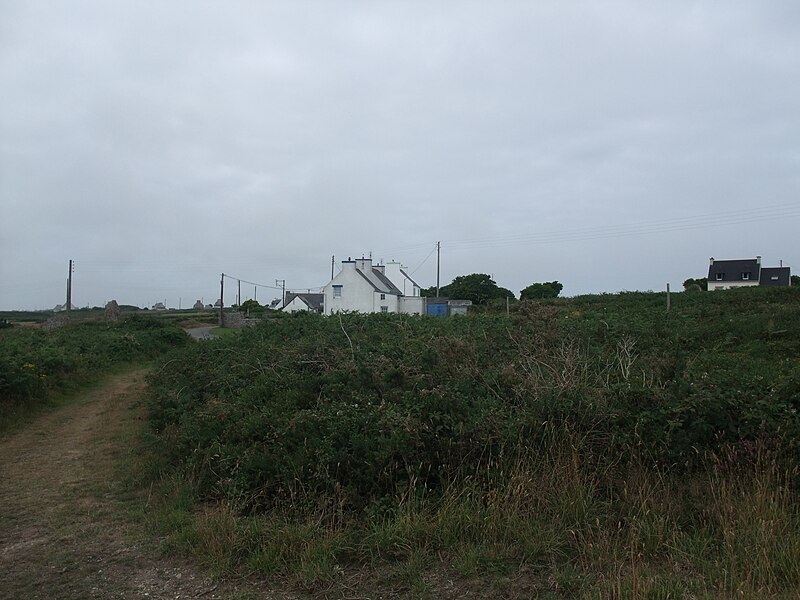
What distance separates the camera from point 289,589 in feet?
12.4

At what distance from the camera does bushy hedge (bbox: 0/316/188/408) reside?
1061 centimetres

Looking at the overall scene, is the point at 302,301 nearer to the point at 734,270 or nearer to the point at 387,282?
the point at 387,282

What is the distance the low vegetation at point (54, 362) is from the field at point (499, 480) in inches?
202

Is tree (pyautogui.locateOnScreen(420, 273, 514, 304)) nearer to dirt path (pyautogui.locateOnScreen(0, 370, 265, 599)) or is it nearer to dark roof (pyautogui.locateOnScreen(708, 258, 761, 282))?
dark roof (pyautogui.locateOnScreen(708, 258, 761, 282))

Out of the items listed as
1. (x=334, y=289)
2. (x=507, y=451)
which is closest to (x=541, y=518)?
(x=507, y=451)

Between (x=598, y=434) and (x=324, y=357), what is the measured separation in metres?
4.06

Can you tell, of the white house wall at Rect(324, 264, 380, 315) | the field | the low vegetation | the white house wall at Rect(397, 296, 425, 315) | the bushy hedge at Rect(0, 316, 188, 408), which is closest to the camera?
the field

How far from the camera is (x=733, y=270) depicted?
5628 centimetres

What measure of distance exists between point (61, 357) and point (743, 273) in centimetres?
5854

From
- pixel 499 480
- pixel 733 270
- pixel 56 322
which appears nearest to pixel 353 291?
A: pixel 56 322

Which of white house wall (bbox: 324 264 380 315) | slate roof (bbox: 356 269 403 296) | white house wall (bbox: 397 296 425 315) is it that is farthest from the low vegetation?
white house wall (bbox: 397 296 425 315)

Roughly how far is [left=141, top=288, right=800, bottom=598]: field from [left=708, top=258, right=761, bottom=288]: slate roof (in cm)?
5561

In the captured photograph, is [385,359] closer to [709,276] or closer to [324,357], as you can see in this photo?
[324,357]

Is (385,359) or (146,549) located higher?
(385,359)
